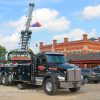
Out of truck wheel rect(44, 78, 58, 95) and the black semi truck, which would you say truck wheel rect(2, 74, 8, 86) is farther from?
truck wheel rect(44, 78, 58, 95)

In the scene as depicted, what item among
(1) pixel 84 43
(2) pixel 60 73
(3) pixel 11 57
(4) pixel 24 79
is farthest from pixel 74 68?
(1) pixel 84 43

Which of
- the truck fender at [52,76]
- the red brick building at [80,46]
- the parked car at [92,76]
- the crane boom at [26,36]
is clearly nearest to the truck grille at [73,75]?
the truck fender at [52,76]

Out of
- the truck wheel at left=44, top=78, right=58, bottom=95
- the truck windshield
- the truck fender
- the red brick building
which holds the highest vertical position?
the red brick building

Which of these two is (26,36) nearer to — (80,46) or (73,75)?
(80,46)

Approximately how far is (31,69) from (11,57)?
508cm

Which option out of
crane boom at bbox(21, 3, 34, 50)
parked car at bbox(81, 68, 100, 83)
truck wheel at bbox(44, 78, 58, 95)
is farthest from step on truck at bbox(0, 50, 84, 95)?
crane boom at bbox(21, 3, 34, 50)

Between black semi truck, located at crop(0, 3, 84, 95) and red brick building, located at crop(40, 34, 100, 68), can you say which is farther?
red brick building, located at crop(40, 34, 100, 68)

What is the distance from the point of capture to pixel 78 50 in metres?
54.6

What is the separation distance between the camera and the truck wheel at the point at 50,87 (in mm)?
10578

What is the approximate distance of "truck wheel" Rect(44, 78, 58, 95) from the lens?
1058 centimetres

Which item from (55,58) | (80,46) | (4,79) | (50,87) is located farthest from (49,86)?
(80,46)

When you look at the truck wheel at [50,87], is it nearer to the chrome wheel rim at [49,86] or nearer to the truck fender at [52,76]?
the chrome wheel rim at [49,86]

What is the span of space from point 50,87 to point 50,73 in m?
0.84

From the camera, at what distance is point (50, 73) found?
11094 millimetres
